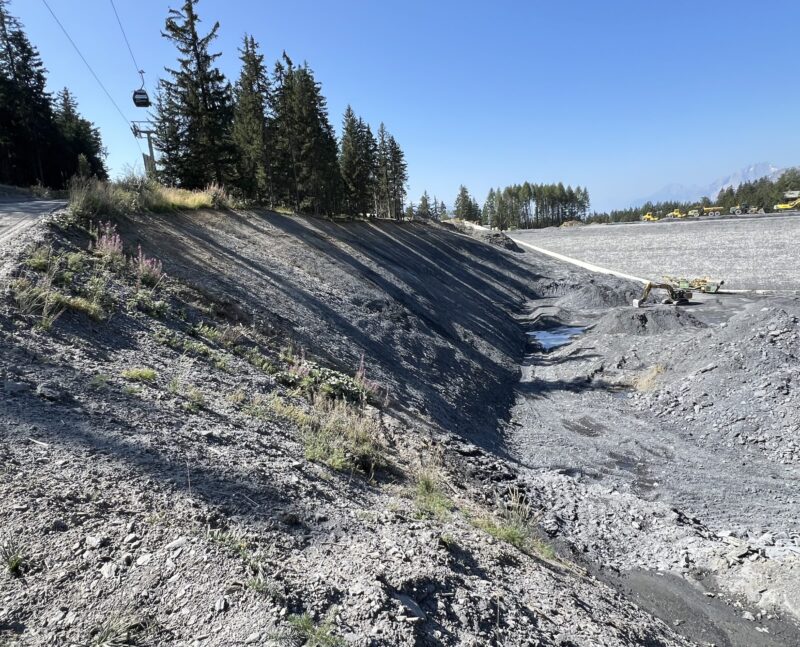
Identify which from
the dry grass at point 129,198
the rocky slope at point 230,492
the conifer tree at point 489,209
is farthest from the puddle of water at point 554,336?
the conifer tree at point 489,209

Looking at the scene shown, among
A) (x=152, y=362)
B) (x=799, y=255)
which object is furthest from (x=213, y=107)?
(x=799, y=255)

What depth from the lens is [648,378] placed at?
16.2 meters

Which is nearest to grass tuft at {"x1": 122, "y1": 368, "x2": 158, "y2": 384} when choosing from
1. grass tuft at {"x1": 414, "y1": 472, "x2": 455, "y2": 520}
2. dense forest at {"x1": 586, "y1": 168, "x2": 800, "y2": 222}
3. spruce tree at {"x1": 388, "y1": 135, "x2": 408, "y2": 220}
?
grass tuft at {"x1": 414, "y1": 472, "x2": 455, "y2": 520}

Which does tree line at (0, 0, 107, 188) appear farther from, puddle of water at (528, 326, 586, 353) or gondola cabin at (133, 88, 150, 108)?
puddle of water at (528, 326, 586, 353)

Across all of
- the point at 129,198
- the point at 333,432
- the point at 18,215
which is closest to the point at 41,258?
the point at 18,215

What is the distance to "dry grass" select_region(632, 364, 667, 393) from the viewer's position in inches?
624

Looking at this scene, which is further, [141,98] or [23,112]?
[23,112]

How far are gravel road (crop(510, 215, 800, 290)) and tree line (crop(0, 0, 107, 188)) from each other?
54.9 metres

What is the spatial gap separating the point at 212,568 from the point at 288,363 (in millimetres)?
6767

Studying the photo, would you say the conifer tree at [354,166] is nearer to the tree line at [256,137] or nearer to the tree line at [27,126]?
the tree line at [256,137]

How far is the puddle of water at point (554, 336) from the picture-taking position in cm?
2408

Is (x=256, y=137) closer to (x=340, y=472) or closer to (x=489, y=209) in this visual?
(x=340, y=472)

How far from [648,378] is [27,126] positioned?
144ft

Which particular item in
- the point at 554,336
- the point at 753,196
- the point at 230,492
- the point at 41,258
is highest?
the point at 753,196
